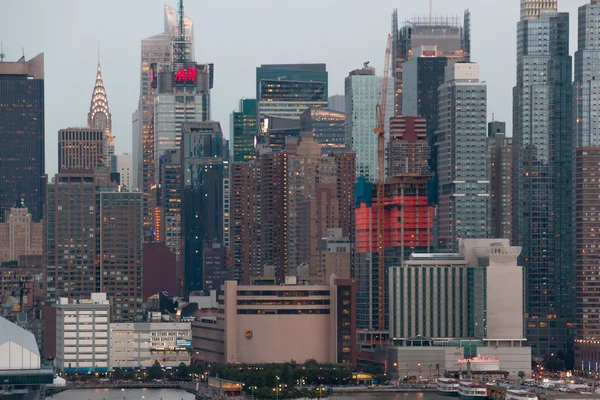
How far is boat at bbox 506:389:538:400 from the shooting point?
579ft

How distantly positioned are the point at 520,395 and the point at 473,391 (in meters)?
A: 16.9

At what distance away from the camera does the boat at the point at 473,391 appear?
195m

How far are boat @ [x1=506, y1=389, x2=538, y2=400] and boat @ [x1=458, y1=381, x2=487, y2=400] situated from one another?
11762mm

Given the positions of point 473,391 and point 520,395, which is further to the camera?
point 473,391

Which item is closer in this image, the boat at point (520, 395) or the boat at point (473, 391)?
the boat at point (520, 395)

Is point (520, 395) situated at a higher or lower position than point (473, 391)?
higher

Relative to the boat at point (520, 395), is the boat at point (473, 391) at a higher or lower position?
lower

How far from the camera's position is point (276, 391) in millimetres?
187375

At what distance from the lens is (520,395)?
179m

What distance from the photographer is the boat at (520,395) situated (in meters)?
176

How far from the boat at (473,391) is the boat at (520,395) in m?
11.8

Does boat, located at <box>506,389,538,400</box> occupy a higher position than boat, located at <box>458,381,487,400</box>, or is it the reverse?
boat, located at <box>506,389,538,400</box>

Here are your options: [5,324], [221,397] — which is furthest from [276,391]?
[5,324]

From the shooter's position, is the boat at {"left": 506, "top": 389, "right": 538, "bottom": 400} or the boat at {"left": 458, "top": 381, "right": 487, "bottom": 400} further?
the boat at {"left": 458, "top": 381, "right": 487, "bottom": 400}
